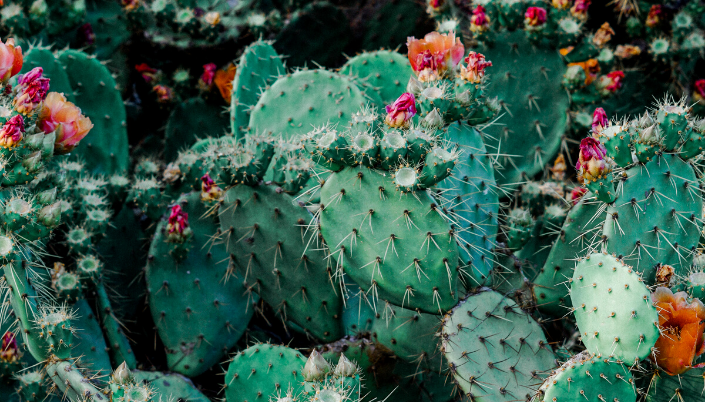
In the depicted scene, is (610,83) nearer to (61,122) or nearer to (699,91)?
(699,91)

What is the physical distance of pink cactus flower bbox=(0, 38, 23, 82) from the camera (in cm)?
169

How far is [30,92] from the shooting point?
1706 mm

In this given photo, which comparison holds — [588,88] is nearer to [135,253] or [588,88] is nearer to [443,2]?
[443,2]

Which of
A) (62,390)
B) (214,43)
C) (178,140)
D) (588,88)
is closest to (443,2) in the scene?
(588,88)

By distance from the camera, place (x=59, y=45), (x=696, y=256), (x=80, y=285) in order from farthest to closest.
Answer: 1. (x=59, y=45)
2. (x=80, y=285)
3. (x=696, y=256)

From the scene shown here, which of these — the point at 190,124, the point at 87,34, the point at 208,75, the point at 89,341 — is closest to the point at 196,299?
the point at 89,341

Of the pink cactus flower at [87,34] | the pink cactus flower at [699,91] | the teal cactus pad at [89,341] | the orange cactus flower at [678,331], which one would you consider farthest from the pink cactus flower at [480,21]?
the pink cactus flower at [87,34]

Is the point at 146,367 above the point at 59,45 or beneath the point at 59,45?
beneath

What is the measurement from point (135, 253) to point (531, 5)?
183 centimetres

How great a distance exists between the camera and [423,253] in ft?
5.37

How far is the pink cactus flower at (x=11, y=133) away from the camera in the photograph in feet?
5.16

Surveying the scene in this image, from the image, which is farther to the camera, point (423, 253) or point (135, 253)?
point (135, 253)

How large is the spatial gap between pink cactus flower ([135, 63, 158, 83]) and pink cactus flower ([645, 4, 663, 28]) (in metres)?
2.45

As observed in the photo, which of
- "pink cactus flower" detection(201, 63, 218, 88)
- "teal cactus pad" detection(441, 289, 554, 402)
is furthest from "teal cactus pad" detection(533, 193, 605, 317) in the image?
"pink cactus flower" detection(201, 63, 218, 88)
